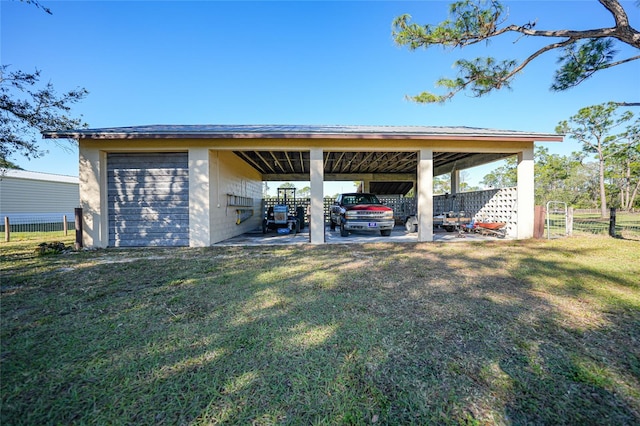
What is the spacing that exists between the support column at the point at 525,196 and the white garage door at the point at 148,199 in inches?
415

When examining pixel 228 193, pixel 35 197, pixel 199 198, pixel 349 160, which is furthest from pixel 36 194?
pixel 349 160

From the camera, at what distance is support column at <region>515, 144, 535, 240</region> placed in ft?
26.8

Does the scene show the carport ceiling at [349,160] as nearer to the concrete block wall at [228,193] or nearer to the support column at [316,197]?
the concrete block wall at [228,193]

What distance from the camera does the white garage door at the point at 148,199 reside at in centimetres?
753

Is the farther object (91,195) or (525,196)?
(525,196)

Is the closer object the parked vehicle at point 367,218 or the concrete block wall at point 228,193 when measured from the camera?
the concrete block wall at point 228,193

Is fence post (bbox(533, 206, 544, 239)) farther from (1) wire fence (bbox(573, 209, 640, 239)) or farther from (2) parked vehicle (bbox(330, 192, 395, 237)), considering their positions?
(2) parked vehicle (bbox(330, 192, 395, 237))

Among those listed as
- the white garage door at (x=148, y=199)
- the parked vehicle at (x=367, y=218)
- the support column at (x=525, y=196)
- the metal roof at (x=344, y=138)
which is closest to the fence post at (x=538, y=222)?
the support column at (x=525, y=196)

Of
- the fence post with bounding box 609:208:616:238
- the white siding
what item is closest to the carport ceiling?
the fence post with bounding box 609:208:616:238

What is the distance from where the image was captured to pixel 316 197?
7.69 m

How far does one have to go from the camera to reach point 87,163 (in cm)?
723

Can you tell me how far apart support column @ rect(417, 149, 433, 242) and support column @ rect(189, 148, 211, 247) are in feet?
21.6

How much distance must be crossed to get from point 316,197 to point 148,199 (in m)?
5.03

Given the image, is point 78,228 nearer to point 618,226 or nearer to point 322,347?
point 322,347
